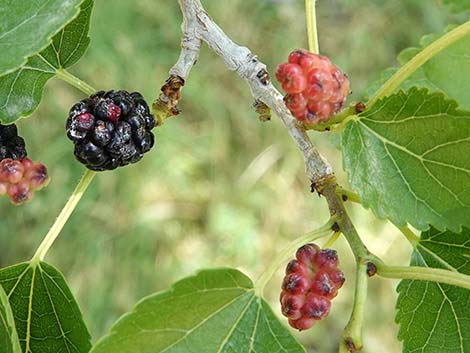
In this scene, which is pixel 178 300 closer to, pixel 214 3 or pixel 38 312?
pixel 38 312

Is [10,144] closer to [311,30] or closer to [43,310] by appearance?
[43,310]

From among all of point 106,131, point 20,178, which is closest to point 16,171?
point 20,178

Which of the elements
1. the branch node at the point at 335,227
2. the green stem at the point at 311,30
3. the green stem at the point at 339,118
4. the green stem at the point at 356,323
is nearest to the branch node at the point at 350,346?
the green stem at the point at 356,323

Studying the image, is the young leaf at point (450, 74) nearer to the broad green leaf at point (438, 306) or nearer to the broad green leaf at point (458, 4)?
the broad green leaf at point (458, 4)

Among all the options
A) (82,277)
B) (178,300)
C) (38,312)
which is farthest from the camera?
(82,277)

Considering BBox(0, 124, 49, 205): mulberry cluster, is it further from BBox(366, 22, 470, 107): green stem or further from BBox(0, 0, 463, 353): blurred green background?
BBox(0, 0, 463, 353): blurred green background

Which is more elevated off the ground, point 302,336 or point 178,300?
point 302,336

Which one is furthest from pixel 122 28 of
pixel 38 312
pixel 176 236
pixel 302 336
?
pixel 38 312
